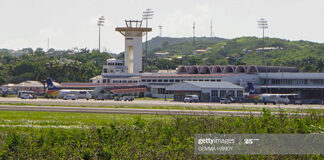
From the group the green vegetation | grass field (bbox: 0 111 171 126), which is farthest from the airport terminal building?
the green vegetation

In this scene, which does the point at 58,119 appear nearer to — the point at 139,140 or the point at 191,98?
the point at 139,140

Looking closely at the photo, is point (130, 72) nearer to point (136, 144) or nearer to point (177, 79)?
point (177, 79)

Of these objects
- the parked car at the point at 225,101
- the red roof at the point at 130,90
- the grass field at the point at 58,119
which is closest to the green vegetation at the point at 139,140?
the grass field at the point at 58,119

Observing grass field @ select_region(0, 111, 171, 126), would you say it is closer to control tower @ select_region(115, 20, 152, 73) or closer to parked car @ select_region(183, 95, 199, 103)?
parked car @ select_region(183, 95, 199, 103)

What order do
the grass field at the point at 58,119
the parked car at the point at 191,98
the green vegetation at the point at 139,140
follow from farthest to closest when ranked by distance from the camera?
1. the parked car at the point at 191,98
2. the grass field at the point at 58,119
3. the green vegetation at the point at 139,140

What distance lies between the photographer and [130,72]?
189625 millimetres

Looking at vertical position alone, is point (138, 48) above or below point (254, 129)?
above

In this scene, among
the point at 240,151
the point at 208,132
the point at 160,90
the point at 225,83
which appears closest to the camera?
the point at 240,151

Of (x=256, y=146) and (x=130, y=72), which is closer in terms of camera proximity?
(x=256, y=146)

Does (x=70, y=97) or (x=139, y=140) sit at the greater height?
(x=139, y=140)

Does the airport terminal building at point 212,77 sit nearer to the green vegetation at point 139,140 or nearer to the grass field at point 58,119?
the grass field at point 58,119

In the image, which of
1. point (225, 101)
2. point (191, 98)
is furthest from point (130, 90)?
point (225, 101)

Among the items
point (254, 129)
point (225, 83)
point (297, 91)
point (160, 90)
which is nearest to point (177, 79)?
point (160, 90)

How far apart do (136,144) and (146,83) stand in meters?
128
